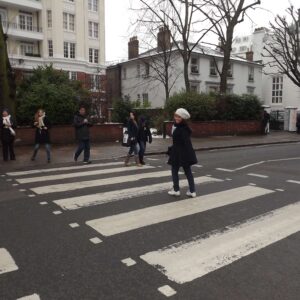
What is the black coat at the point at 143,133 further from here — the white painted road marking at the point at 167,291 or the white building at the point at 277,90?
→ the white building at the point at 277,90

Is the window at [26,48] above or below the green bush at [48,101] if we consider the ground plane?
above

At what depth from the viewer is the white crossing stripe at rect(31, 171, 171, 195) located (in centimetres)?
800

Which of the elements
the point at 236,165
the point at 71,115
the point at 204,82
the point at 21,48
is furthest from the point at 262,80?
the point at 236,165

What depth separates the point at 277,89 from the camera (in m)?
49.2

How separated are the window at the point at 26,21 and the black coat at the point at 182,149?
41.9 m

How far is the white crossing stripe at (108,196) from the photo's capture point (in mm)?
6828

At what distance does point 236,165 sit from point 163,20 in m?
17.8

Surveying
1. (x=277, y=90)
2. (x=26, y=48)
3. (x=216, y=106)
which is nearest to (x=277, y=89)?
(x=277, y=90)

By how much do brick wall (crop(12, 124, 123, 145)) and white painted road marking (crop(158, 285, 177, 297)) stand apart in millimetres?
13826

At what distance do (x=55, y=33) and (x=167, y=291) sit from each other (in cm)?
4481

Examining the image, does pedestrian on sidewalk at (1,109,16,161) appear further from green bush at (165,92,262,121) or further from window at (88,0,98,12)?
window at (88,0,98,12)

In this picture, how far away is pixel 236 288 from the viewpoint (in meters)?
3.77

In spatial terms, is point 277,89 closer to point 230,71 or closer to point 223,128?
point 230,71

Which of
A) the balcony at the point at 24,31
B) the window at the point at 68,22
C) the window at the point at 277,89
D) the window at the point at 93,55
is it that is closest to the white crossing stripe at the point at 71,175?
the balcony at the point at 24,31
